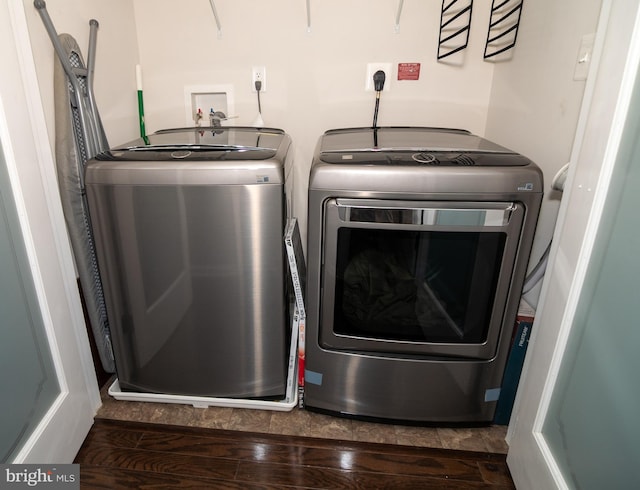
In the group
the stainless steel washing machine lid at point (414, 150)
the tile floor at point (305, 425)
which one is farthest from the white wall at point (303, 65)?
the tile floor at point (305, 425)

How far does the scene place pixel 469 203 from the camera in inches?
40.1


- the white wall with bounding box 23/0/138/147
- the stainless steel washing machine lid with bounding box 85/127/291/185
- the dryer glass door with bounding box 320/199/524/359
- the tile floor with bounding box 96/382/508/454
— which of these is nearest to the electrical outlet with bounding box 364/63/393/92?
the stainless steel washing machine lid with bounding box 85/127/291/185

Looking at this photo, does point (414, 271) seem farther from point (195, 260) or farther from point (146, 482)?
point (146, 482)

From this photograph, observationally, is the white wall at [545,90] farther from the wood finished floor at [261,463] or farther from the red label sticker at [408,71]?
the wood finished floor at [261,463]

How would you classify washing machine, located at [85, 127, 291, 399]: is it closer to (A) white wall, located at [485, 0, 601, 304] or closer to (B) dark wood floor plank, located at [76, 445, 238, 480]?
(B) dark wood floor plank, located at [76, 445, 238, 480]

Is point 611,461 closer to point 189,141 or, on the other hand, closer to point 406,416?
point 406,416

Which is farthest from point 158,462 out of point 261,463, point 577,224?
point 577,224

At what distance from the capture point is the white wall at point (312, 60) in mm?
1531

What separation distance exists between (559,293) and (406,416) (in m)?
0.65

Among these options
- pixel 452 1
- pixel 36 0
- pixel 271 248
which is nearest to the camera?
pixel 36 0

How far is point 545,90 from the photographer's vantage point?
1.20 m

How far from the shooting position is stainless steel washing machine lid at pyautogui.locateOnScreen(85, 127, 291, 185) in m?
1.06

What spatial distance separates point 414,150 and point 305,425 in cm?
99

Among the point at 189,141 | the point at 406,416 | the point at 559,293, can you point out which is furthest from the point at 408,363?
the point at 189,141
